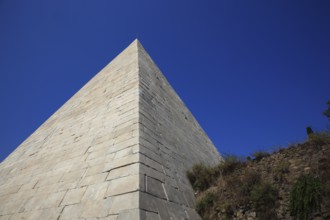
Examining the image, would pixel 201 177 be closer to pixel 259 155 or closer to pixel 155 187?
pixel 259 155

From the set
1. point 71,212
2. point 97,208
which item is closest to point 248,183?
point 97,208

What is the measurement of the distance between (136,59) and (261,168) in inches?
188

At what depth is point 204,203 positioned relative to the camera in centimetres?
353

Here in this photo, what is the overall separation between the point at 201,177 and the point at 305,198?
1960 millimetres

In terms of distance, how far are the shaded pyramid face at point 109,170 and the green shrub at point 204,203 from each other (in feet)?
0.42

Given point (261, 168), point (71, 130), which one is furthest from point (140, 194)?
point (71, 130)

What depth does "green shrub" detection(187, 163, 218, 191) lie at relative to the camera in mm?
4152

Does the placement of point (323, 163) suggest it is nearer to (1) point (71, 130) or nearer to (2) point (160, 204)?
(2) point (160, 204)

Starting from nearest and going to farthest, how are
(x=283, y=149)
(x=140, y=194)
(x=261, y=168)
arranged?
(x=140, y=194) → (x=261, y=168) → (x=283, y=149)

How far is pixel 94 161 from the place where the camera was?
3.55 meters

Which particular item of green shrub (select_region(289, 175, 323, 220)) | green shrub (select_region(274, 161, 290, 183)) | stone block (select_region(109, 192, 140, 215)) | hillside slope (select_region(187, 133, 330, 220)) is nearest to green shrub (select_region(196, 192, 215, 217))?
hillside slope (select_region(187, 133, 330, 220))

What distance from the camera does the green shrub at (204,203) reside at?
3.49 meters

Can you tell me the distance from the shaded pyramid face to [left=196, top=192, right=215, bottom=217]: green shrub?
0.13 m

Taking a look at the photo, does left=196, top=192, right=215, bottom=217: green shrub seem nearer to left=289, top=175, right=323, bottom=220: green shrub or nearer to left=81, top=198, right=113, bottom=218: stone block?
left=289, top=175, right=323, bottom=220: green shrub
